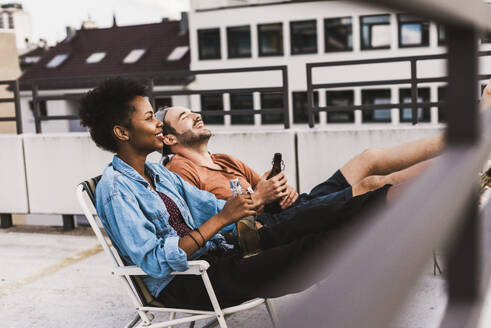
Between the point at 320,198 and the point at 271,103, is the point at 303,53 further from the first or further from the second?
the point at 320,198

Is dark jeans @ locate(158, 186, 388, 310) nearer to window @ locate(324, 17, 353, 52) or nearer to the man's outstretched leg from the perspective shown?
the man's outstretched leg

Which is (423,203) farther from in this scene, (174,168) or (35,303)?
(35,303)

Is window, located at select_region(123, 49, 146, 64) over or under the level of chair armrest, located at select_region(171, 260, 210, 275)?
over

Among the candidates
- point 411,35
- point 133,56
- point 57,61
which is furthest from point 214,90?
point 57,61

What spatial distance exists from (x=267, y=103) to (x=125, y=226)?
33.8 m

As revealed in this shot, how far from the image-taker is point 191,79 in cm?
3419

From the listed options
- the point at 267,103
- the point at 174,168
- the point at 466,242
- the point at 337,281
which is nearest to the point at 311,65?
the point at 174,168

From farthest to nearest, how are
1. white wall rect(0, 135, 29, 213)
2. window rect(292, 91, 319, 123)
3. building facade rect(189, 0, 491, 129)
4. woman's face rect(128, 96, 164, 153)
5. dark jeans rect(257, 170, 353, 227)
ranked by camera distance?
window rect(292, 91, 319, 123)
building facade rect(189, 0, 491, 129)
white wall rect(0, 135, 29, 213)
dark jeans rect(257, 170, 353, 227)
woman's face rect(128, 96, 164, 153)

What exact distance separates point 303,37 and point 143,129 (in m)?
32.5

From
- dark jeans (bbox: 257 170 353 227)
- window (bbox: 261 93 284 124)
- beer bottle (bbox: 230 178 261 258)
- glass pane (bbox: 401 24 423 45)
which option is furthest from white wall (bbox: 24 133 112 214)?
glass pane (bbox: 401 24 423 45)

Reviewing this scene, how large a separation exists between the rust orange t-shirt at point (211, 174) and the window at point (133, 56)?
36.5 meters

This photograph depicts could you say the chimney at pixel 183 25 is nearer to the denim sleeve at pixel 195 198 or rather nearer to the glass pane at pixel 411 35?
the glass pane at pixel 411 35

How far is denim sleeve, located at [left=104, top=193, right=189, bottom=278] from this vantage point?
2484 mm

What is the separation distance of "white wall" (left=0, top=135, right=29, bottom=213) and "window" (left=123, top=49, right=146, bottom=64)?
3338cm
